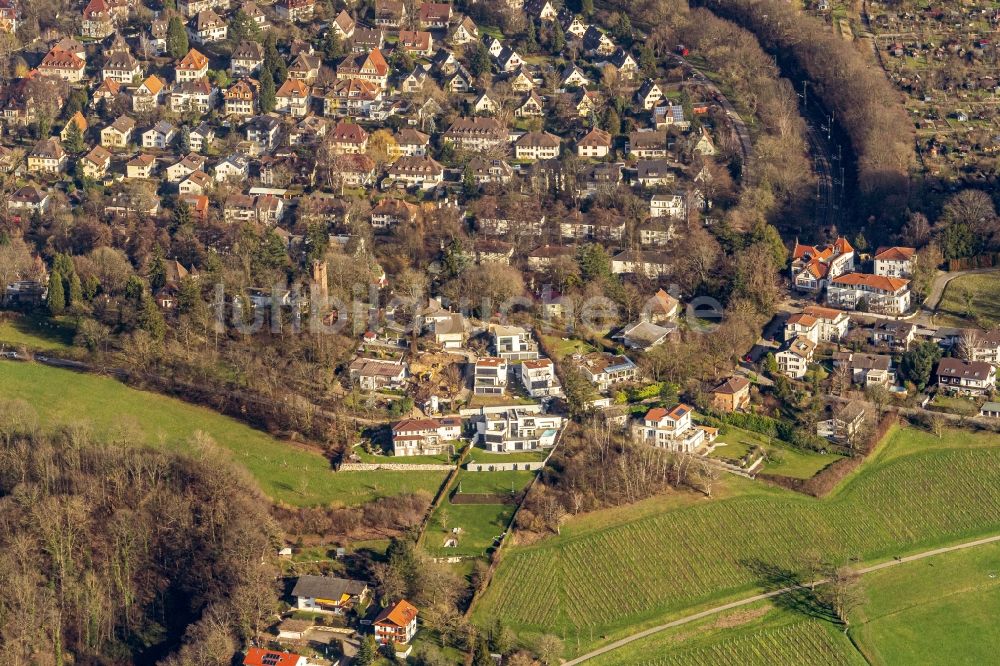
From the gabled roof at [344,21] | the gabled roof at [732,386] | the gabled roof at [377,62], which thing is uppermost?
the gabled roof at [344,21]

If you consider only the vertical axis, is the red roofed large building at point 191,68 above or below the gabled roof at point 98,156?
above

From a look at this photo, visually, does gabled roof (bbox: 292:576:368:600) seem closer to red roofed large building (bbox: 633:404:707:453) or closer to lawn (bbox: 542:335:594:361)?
red roofed large building (bbox: 633:404:707:453)

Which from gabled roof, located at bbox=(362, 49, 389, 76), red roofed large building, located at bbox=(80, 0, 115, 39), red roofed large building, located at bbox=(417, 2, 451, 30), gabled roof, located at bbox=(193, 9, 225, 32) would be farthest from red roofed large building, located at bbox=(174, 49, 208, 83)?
red roofed large building, located at bbox=(417, 2, 451, 30)

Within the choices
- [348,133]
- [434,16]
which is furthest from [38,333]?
[434,16]

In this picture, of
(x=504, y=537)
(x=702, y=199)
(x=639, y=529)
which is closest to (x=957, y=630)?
(x=639, y=529)

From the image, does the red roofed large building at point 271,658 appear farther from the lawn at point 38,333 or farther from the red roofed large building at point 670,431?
the lawn at point 38,333

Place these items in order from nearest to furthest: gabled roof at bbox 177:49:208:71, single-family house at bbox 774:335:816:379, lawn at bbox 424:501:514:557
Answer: lawn at bbox 424:501:514:557
single-family house at bbox 774:335:816:379
gabled roof at bbox 177:49:208:71

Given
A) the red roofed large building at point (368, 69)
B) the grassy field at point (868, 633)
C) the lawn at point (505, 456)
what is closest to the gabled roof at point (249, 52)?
the red roofed large building at point (368, 69)
